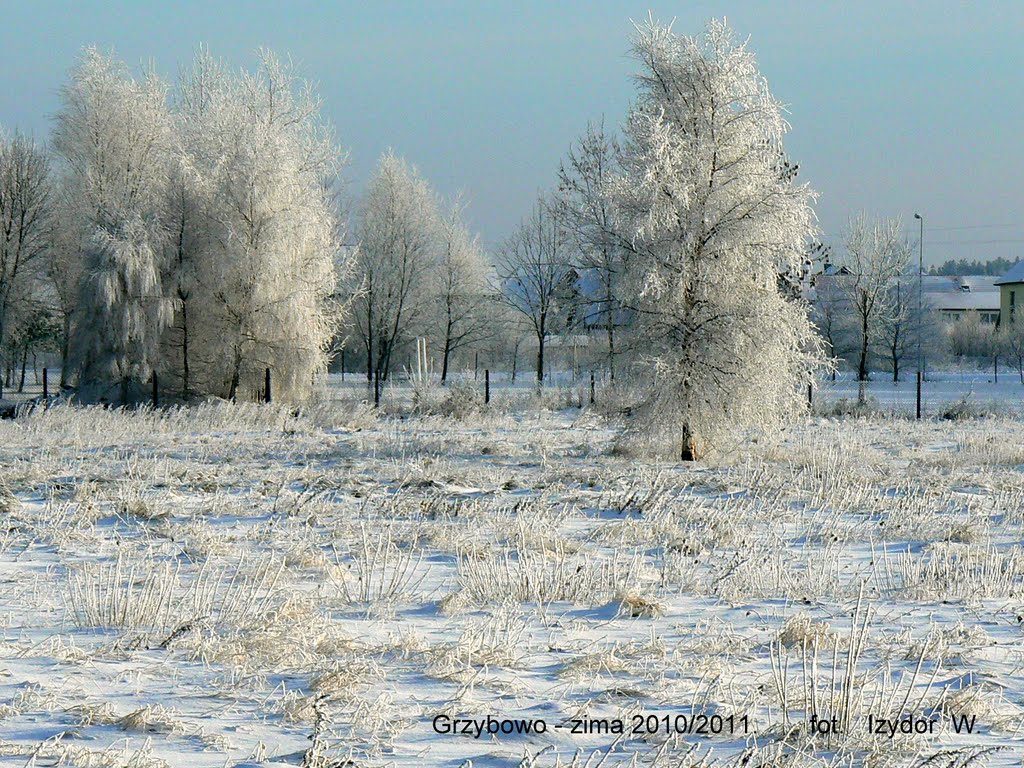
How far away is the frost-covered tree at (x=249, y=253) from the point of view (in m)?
29.7

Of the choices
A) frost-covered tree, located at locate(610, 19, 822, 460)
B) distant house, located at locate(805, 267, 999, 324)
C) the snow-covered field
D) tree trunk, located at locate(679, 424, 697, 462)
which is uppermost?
distant house, located at locate(805, 267, 999, 324)

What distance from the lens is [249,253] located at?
97.0 feet

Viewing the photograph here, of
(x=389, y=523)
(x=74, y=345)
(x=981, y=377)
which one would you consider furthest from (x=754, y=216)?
(x=981, y=377)

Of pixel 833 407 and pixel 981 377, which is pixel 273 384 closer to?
pixel 833 407

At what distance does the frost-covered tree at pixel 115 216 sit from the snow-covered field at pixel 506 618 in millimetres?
17726

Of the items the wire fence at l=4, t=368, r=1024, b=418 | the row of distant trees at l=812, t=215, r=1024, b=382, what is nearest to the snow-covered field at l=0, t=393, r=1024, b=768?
the wire fence at l=4, t=368, r=1024, b=418

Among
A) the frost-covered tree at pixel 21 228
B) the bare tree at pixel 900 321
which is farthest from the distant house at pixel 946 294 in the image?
the frost-covered tree at pixel 21 228

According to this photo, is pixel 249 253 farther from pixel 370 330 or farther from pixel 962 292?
pixel 962 292

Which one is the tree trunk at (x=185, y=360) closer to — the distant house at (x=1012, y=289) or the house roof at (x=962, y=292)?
the distant house at (x=1012, y=289)

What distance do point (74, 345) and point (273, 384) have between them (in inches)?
271

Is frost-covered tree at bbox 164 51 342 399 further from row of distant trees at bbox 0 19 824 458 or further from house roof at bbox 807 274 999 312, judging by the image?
house roof at bbox 807 274 999 312

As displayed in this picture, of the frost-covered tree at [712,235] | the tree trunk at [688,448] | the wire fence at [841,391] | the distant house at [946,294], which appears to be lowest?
the tree trunk at [688,448]

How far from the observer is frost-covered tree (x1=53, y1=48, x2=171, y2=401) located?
30.5 metres

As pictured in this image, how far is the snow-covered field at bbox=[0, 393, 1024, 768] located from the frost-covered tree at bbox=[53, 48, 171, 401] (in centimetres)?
1773
